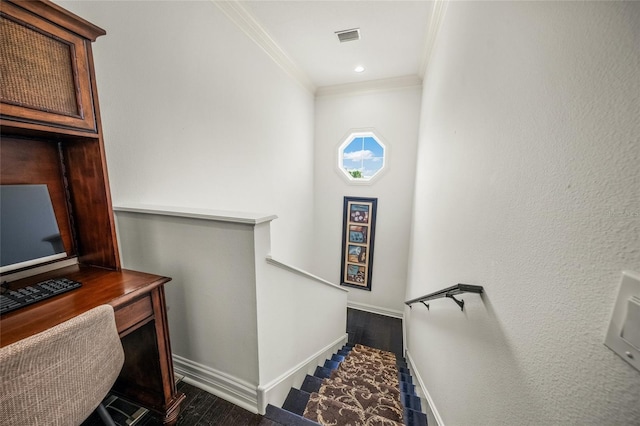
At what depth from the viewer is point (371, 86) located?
11.6ft

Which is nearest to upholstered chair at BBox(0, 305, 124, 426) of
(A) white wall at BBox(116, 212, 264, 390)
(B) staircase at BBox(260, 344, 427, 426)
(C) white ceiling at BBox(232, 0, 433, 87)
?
(A) white wall at BBox(116, 212, 264, 390)

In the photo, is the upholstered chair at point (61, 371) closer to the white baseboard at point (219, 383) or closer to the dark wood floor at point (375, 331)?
the white baseboard at point (219, 383)

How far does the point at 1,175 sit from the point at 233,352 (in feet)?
4.48

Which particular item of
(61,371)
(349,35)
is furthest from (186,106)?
(349,35)

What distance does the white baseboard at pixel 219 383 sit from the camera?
4.54 ft

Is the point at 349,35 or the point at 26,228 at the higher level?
the point at 349,35

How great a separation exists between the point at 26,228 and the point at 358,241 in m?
3.66

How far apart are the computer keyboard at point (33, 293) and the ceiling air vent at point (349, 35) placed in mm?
2887

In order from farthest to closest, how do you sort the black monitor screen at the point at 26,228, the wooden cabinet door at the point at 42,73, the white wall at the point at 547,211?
the black monitor screen at the point at 26,228
the wooden cabinet door at the point at 42,73
the white wall at the point at 547,211

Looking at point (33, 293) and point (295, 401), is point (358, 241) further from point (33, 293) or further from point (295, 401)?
point (33, 293)

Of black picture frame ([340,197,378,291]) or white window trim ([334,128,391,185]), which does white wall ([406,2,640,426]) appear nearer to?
white window trim ([334,128,391,185])

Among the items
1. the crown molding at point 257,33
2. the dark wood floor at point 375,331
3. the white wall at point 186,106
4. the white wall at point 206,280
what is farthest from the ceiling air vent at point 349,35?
the dark wood floor at point 375,331

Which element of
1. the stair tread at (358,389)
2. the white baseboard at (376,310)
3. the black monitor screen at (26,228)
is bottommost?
the white baseboard at (376,310)

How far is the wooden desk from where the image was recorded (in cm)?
82
